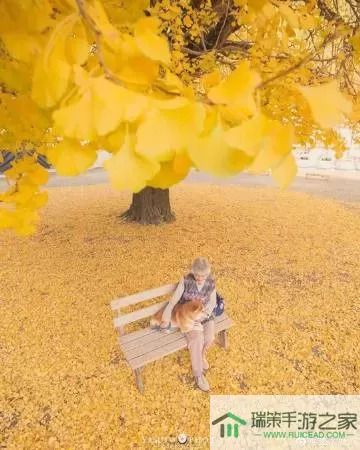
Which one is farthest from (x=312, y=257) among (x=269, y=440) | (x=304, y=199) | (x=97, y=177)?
(x=97, y=177)

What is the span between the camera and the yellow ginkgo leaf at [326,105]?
51 cm

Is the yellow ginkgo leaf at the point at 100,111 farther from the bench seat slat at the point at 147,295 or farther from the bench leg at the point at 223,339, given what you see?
the bench leg at the point at 223,339

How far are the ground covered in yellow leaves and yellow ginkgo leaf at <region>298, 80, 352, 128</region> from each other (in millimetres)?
3094

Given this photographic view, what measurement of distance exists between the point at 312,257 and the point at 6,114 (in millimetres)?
5988

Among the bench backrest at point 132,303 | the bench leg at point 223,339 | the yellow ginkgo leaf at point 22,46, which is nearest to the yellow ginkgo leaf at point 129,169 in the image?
the yellow ginkgo leaf at point 22,46

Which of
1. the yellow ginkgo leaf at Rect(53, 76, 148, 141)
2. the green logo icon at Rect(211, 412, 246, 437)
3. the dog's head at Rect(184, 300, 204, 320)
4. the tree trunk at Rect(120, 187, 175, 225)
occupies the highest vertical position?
the yellow ginkgo leaf at Rect(53, 76, 148, 141)

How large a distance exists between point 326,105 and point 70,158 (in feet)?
1.63

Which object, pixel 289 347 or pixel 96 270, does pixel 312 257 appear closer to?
pixel 289 347

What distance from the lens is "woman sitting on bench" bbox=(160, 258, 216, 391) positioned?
3265mm

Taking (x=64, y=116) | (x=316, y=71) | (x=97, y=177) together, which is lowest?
(x=97, y=177)

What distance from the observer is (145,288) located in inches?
197

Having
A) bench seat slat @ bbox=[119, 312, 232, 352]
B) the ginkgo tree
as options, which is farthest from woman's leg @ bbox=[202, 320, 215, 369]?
the ginkgo tree

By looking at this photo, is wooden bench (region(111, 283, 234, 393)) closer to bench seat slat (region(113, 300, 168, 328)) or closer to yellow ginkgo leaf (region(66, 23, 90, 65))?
bench seat slat (region(113, 300, 168, 328))

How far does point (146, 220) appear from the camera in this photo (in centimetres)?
747
